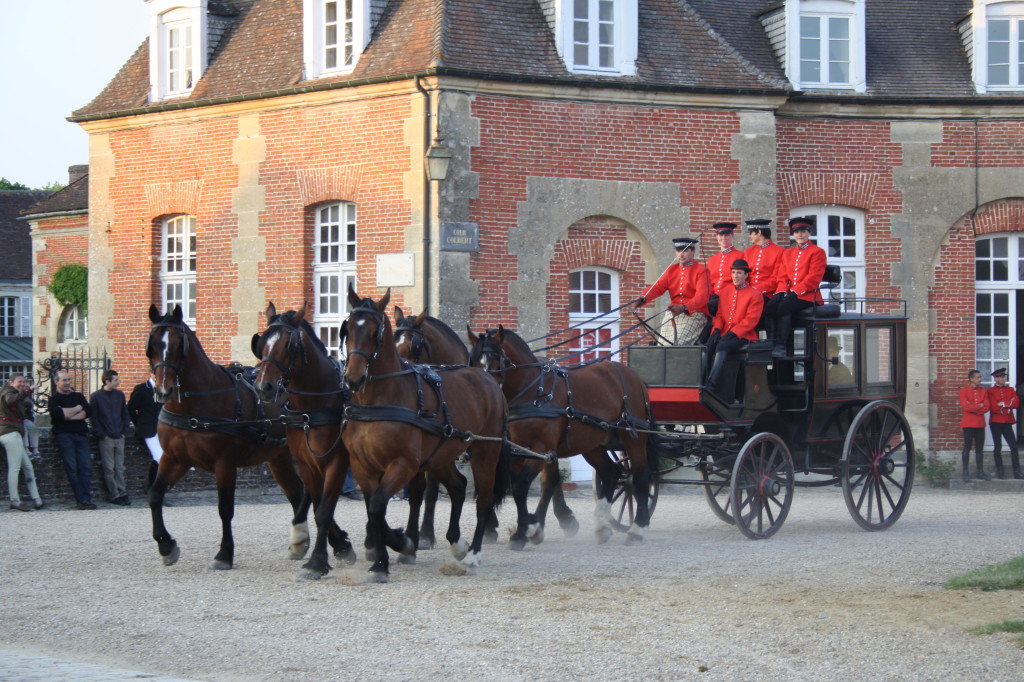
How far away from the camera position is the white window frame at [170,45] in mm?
20469

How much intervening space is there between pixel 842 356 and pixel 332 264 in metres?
8.41

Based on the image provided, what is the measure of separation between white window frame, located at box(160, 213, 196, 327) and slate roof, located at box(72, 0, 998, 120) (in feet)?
6.00

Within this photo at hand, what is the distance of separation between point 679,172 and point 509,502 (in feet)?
18.2

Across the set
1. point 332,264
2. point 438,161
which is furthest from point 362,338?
point 332,264

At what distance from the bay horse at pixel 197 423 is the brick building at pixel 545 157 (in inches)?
288

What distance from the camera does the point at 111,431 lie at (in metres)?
15.7

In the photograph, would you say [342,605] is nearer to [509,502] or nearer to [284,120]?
[509,502]

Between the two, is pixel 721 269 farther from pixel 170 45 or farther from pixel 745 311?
pixel 170 45

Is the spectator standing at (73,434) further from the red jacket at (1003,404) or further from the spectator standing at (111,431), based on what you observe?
the red jacket at (1003,404)

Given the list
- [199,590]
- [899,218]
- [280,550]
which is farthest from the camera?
[899,218]

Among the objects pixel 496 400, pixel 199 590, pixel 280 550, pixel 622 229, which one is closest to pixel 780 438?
pixel 496 400

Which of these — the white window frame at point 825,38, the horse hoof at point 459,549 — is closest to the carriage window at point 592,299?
the white window frame at point 825,38

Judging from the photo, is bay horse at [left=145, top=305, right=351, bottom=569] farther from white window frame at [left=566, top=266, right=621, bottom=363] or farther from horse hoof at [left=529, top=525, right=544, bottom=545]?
white window frame at [left=566, top=266, right=621, bottom=363]

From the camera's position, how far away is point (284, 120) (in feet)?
63.0
